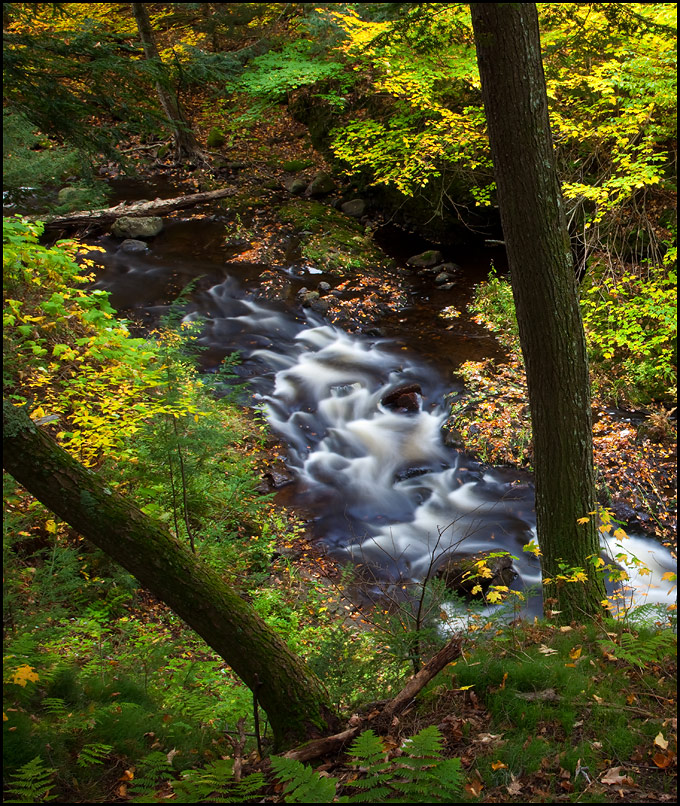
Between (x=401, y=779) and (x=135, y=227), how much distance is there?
14.0 meters

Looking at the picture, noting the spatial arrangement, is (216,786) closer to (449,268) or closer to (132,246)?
(449,268)

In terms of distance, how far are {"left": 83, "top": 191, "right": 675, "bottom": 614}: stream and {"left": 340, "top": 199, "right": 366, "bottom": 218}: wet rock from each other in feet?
9.90

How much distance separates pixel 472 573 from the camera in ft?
20.9

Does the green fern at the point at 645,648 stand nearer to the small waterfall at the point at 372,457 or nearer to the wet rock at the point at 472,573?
the small waterfall at the point at 372,457

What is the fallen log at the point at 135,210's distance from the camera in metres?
13.8

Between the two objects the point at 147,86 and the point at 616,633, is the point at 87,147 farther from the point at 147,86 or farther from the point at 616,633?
the point at 616,633

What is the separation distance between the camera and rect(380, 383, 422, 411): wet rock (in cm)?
982

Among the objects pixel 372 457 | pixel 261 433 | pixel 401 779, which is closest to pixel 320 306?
pixel 261 433

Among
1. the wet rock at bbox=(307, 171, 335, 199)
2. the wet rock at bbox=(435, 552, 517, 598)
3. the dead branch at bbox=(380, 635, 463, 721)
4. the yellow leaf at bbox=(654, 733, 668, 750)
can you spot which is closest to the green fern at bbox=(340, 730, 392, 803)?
the dead branch at bbox=(380, 635, 463, 721)

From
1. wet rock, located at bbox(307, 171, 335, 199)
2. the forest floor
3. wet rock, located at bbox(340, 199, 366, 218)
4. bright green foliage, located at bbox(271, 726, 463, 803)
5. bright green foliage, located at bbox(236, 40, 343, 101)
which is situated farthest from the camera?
wet rock, located at bbox(307, 171, 335, 199)

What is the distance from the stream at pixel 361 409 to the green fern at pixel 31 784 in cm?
308

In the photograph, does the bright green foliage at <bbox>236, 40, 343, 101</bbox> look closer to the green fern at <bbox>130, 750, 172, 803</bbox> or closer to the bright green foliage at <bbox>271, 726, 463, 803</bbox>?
the green fern at <bbox>130, 750, 172, 803</bbox>

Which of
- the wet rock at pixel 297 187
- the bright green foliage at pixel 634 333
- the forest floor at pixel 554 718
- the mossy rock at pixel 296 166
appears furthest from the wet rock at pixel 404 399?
the mossy rock at pixel 296 166

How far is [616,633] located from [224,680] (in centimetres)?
299
